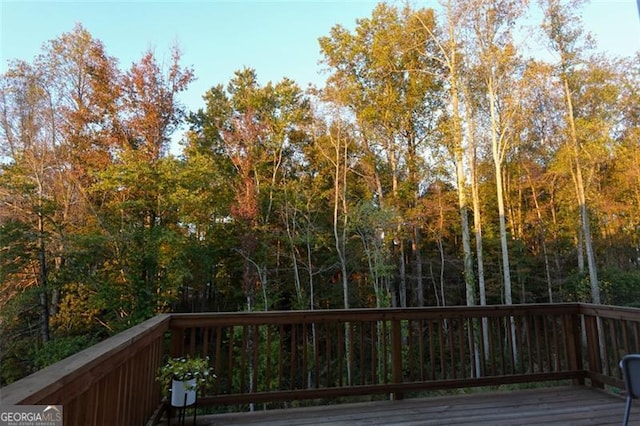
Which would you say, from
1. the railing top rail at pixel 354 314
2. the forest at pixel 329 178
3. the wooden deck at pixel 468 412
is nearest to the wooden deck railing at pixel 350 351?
the railing top rail at pixel 354 314

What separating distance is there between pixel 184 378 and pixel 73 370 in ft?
4.47

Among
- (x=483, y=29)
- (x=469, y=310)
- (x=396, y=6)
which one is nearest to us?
(x=469, y=310)

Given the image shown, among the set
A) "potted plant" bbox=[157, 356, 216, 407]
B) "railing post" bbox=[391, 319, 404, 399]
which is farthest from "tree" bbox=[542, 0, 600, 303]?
"potted plant" bbox=[157, 356, 216, 407]

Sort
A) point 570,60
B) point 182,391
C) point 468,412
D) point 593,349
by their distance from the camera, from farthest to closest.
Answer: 1. point 570,60
2. point 593,349
3. point 468,412
4. point 182,391

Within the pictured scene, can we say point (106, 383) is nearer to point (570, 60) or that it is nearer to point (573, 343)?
point (573, 343)

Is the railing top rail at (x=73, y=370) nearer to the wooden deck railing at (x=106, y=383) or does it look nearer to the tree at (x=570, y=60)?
the wooden deck railing at (x=106, y=383)

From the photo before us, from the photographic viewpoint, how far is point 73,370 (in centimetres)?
111

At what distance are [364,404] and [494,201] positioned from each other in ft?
42.1

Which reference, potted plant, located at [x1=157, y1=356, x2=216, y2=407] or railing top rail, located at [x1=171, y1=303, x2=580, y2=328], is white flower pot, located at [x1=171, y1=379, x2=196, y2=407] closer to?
potted plant, located at [x1=157, y1=356, x2=216, y2=407]

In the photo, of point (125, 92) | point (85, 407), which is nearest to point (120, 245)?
point (125, 92)

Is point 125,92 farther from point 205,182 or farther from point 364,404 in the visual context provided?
point 364,404

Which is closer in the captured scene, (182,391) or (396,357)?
(182,391)

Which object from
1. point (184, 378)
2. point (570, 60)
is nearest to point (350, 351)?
point (184, 378)

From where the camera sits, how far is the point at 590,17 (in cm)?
921
